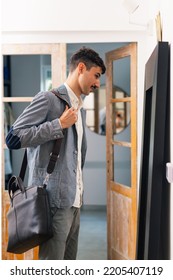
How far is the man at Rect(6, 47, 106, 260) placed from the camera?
209cm

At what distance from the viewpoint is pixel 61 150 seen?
217 cm

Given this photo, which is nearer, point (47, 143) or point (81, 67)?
point (47, 143)

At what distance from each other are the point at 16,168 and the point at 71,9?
9.18ft

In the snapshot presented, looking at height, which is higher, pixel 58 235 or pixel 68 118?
pixel 68 118

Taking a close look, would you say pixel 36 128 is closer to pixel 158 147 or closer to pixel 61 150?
pixel 61 150

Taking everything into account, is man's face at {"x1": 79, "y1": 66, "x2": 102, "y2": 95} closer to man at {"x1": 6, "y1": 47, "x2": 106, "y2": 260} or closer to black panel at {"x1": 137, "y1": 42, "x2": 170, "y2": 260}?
man at {"x1": 6, "y1": 47, "x2": 106, "y2": 260}

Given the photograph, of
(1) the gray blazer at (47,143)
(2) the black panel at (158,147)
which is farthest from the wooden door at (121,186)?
(2) the black panel at (158,147)

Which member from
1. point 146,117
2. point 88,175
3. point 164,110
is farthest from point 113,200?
point 88,175

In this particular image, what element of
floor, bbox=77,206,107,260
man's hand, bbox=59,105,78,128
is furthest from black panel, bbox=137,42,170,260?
floor, bbox=77,206,107,260

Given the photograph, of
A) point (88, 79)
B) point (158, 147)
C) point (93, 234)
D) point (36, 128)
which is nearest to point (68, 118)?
point (36, 128)

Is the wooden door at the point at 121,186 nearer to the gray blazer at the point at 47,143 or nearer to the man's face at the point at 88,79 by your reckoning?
the man's face at the point at 88,79

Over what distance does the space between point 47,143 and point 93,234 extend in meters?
2.82

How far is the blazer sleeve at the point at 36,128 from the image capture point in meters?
2.07

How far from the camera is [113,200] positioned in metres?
3.64
